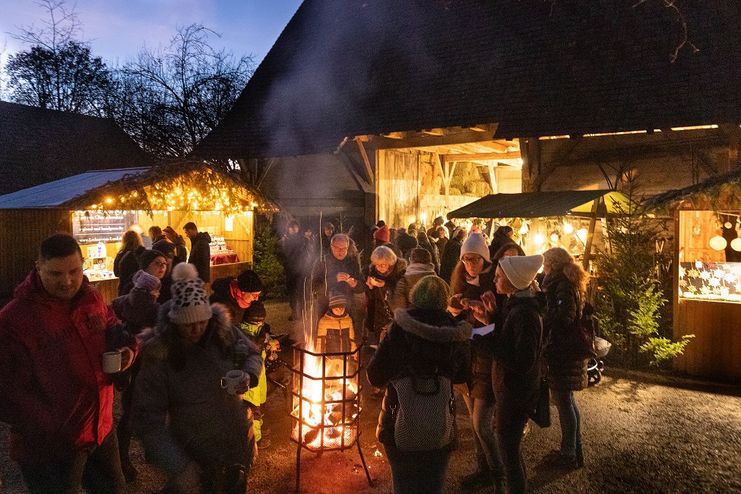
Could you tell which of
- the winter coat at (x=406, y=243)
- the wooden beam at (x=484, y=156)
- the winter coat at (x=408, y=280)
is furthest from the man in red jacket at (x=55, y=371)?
the wooden beam at (x=484, y=156)

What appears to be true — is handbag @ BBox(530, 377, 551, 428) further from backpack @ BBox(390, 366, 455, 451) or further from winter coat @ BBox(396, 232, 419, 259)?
winter coat @ BBox(396, 232, 419, 259)

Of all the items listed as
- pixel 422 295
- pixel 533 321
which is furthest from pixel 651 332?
pixel 422 295

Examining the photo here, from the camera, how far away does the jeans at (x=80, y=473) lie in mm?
2582

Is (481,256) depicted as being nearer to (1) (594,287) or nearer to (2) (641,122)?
(1) (594,287)

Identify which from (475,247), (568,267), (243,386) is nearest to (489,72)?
(475,247)

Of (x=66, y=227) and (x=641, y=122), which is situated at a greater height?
(x=641, y=122)

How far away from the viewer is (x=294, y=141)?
1343 centimetres

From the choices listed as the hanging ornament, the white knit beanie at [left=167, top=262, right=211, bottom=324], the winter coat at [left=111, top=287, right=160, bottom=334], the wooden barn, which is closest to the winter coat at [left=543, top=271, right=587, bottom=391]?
the white knit beanie at [left=167, top=262, right=211, bottom=324]

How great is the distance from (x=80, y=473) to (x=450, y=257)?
8.35 meters

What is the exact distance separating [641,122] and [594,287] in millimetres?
3331

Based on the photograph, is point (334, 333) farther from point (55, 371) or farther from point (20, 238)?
point (20, 238)

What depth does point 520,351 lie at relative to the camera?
136 inches

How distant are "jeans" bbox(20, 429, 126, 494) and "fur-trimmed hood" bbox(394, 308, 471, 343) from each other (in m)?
1.78

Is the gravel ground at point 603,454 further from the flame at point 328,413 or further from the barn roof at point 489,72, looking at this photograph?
the barn roof at point 489,72
